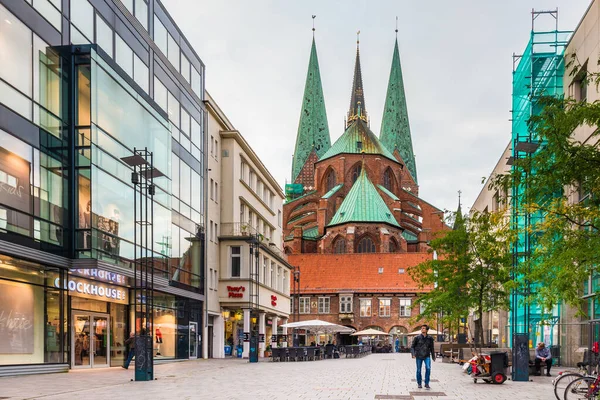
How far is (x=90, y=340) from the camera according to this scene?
2755 centimetres

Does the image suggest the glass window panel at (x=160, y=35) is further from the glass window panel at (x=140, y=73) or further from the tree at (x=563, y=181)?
the tree at (x=563, y=181)

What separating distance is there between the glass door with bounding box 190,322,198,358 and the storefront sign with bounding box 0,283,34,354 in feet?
57.1

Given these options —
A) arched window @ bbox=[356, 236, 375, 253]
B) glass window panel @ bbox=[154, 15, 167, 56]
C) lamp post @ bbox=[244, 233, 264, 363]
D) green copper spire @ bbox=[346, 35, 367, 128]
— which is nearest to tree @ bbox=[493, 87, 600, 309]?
glass window panel @ bbox=[154, 15, 167, 56]

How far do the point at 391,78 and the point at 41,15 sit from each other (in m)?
124

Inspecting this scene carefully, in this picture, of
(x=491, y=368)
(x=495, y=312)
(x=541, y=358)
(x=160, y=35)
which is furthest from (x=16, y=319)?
(x=495, y=312)

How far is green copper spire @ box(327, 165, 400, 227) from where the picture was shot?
98.6 m

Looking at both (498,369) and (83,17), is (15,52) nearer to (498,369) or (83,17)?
(83,17)

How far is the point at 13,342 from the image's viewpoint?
71.4 feet

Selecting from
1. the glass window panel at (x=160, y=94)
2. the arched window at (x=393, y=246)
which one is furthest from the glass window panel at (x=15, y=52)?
the arched window at (x=393, y=246)

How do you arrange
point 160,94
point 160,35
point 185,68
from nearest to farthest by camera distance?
1. point 160,94
2. point 160,35
3. point 185,68

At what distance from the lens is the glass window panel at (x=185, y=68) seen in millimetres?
39269

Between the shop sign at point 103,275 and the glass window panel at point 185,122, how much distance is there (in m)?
10.8

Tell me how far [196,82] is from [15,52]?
20.2 m

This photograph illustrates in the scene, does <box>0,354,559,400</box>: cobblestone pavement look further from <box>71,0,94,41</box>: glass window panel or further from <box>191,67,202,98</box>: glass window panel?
<box>191,67,202,98</box>: glass window panel
